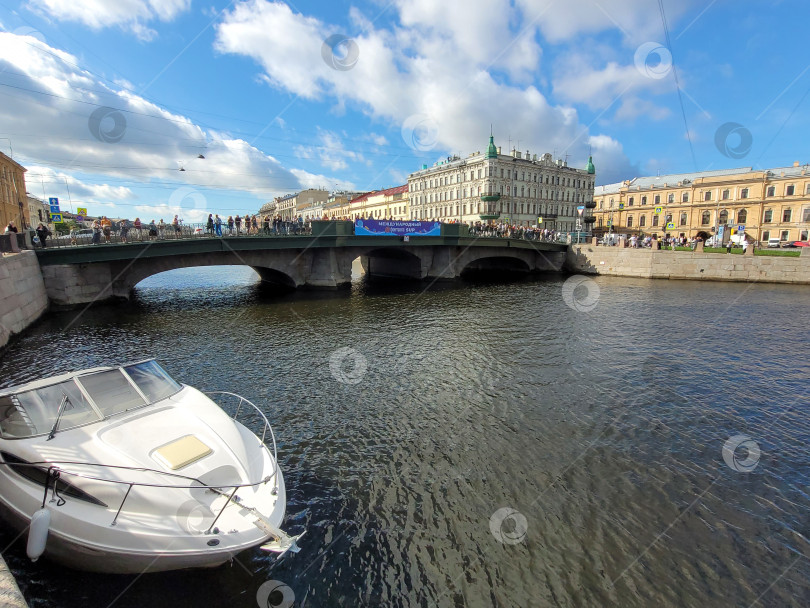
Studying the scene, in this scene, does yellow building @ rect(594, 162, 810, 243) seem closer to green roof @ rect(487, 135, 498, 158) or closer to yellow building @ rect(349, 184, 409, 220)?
green roof @ rect(487, 135, 498, 158)

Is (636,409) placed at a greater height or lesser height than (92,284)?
lesser

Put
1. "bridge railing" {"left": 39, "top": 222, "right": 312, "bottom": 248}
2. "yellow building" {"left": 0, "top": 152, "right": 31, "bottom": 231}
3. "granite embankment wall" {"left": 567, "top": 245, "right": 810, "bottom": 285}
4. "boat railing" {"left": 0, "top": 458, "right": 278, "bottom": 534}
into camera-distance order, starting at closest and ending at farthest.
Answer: "boat railing" {"left": 0, "top": 458, "right": 278, "bottom": 534} < "bridge railing" {"left": 39, "top": 222, "right": 312, "bottom": 248} < "granite embankment wall" {"left": 567, "top": 245, "right": 810, "bottom": 285} < "yellow building" {"left": 0, "top": 152, "right": 31, "bottom": 231}

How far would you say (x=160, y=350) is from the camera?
1753cm

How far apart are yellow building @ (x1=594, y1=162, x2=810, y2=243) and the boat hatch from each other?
3457 inches

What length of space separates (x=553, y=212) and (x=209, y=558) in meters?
106

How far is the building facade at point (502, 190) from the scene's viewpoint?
88500mm

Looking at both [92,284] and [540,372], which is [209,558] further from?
[92,284]

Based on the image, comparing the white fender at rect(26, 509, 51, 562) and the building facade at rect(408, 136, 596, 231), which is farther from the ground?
the building facade at rect(408, 136, 596, 231)

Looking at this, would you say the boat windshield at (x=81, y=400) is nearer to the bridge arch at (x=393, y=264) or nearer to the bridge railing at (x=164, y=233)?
the bridge railing at (x=164, y=233)

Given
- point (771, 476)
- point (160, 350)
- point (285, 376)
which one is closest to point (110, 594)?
point (285, 376)

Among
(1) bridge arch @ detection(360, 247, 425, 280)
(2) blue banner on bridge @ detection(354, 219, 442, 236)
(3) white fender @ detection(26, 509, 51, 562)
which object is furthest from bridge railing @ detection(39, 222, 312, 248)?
(3) white fender @ detection(26, 509, 51, 562)

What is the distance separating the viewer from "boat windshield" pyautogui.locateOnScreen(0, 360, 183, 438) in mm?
6656

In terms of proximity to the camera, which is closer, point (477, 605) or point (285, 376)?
point (477, 605)

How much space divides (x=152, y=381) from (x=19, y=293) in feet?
61.1
